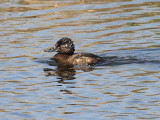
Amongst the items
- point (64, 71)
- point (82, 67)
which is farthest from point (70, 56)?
point (64, 71)

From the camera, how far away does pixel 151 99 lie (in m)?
10.5

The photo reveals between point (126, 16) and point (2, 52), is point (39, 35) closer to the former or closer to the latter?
point (2, 52)

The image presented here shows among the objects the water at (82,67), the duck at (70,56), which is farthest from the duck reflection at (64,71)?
the duck at (70,56)

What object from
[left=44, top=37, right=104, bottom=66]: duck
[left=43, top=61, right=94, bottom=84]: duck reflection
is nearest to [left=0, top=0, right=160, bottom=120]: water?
[left=43, top=61, right=94, bottom=84]: duck reflection

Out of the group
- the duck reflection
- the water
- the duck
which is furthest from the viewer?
the duck

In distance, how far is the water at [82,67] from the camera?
10.2 metres

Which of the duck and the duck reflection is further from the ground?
the duck

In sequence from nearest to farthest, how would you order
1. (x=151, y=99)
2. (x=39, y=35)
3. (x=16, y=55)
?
1. (x=151, y=99)
2. (x=16, y=55)
3. (x=39, y=35)

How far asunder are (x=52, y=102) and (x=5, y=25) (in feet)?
31.5

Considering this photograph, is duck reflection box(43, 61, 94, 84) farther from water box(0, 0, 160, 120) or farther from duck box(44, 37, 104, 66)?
duck box(44, 37, 104, 66)

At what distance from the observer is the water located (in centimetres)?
1022

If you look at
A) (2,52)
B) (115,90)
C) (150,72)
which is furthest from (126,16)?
(115,90)

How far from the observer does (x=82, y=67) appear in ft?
46.2

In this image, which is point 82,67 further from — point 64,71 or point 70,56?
point 70,56
